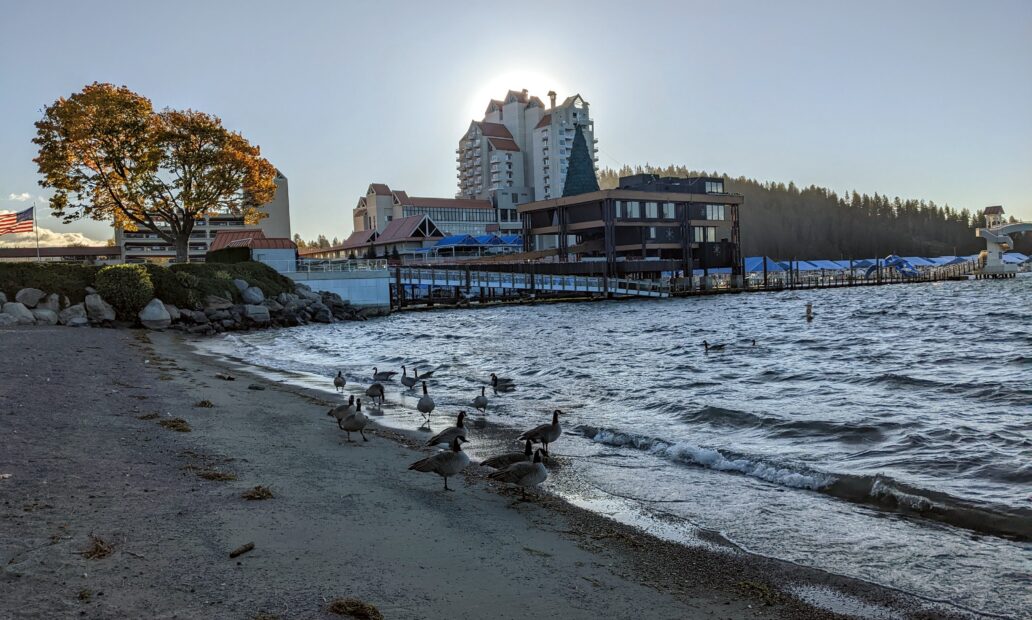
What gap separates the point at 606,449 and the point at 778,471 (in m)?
2.72

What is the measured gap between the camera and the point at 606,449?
11.3m

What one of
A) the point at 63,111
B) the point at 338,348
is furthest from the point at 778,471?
the point at 63,111

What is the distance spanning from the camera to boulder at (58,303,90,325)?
31.7 metres

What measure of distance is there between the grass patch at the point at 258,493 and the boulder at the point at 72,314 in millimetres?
29964

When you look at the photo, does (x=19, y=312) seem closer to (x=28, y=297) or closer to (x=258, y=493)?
(x=28, y=297)

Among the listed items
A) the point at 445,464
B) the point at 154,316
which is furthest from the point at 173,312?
the point at 445,464

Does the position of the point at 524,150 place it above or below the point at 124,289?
above

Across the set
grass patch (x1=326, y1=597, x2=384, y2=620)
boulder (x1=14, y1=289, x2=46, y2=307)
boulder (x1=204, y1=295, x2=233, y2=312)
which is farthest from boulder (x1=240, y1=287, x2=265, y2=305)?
grass patch (x1=326, y1=597, x2=384, y2=620)

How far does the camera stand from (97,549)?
16.6ft

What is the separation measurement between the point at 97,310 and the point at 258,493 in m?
31.0

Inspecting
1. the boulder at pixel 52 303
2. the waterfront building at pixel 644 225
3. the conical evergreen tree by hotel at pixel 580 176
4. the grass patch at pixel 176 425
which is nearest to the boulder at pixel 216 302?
the boulder at pixel 52 303

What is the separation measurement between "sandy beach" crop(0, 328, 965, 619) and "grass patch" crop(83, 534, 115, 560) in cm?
Answer: 3

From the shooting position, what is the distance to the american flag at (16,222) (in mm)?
37156

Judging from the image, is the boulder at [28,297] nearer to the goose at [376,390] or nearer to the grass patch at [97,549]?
the goose at [376,390]
